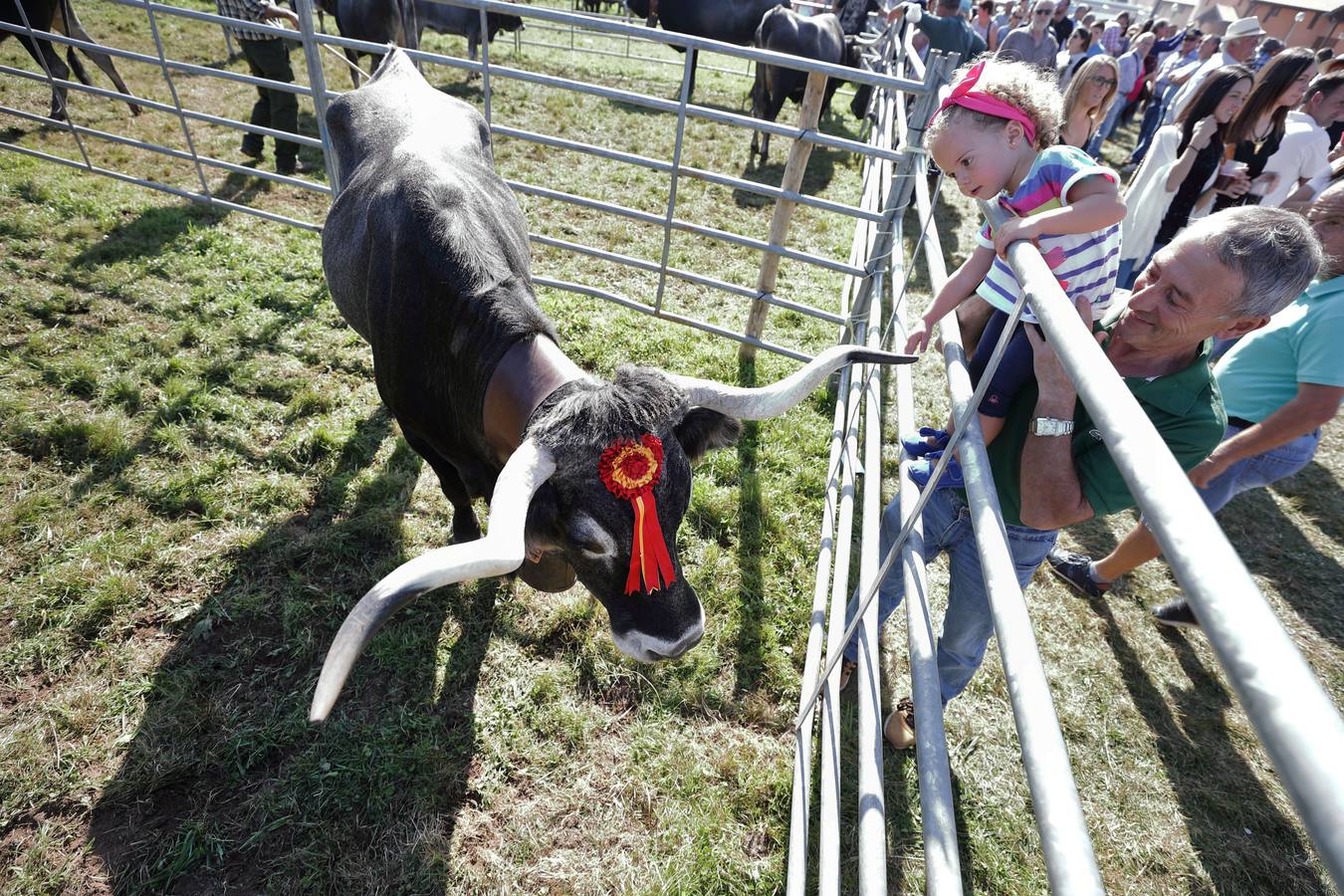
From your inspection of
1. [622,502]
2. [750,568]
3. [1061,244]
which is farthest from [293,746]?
[1061,244]

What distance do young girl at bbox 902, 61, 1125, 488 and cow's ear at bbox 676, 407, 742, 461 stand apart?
2.59 ft

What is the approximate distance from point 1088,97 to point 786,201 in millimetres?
2205

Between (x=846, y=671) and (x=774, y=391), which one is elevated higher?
(x=774, y=391)

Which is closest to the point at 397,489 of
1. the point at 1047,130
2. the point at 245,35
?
the point at 1047,130

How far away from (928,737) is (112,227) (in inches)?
312

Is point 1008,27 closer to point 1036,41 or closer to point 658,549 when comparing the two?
point 1036,41

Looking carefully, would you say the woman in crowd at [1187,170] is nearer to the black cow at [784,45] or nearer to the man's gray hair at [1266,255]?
the man's gray hair at [1266,255]

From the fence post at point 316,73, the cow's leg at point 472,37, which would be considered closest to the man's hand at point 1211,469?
the fence post at point 316,73

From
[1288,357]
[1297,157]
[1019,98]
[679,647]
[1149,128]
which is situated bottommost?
[679,647]

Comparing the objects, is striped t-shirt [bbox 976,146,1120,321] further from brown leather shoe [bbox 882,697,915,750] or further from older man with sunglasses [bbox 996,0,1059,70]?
older man with sunglasses [bbox 996,0,1059,70]

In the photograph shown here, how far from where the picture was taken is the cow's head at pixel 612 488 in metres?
2.18

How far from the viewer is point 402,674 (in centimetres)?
312

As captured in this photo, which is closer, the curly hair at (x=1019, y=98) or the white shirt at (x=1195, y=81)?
the curly hair at (x=1019, y=98)

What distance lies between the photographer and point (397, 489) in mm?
4059
